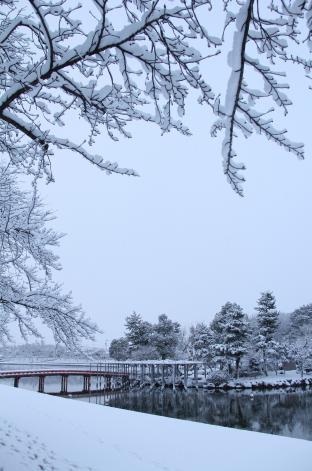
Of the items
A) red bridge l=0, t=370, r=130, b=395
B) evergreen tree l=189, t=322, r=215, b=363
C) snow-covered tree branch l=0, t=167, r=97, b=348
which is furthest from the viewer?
evergreen tree l=189, t=322, r=215, b=363

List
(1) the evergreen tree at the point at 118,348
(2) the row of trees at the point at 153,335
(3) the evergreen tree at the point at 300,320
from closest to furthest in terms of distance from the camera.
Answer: (2) the row of trees at the point at 153,335
(1) the evergreen tree at the point at 118,348
(3) the evergreen tree at the point at 300,320

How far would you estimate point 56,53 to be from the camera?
11.0 feet

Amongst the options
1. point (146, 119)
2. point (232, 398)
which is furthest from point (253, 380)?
point (146, 119)

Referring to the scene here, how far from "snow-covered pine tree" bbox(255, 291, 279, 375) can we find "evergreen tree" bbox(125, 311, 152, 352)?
46.5 feet

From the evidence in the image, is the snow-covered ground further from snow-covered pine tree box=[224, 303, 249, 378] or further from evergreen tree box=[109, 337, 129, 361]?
evergreen tree box=[109, 337, 129, 361]

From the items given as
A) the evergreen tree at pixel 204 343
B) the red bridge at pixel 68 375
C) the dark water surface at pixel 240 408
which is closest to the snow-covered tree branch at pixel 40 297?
the dark water surface at pixel 240 408

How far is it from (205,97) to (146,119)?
94cm

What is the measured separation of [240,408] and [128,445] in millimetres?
16930

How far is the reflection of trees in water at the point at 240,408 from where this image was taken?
59.7 feet

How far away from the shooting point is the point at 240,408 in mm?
23281

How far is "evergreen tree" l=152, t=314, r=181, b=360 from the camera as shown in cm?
4844

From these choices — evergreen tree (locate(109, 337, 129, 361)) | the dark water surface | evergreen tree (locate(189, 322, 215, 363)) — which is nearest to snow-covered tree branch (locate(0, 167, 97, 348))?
the dark water surface

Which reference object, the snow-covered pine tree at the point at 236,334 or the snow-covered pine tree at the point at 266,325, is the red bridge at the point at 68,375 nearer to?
the snow-covered pine tree at the point at 236,334

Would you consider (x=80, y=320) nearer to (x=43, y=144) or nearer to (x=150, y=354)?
(x=43, y=144)
